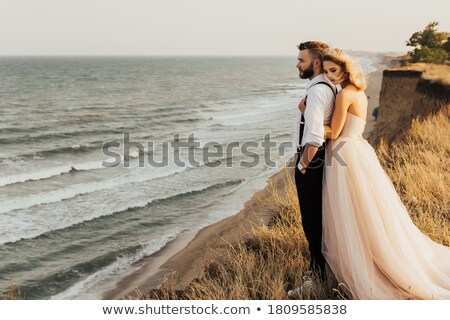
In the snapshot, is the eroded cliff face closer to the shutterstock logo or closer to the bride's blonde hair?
the shutterstock logo

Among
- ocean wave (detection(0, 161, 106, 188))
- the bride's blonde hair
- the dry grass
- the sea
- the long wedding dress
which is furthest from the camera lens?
ocean wave (detection(0, 161, 106, 188))

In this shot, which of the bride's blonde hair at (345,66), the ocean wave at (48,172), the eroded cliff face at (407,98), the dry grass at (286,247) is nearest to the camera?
the bride's blonde hair at (345,66)

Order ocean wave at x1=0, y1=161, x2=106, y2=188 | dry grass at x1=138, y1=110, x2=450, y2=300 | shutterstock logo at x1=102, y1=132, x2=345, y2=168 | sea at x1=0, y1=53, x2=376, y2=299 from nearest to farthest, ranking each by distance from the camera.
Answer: dry grass at x1=138, y1=110, x2=450, y2=300
sea at x1=0, y1=53, x2=376, y2=299
ocean wave at x1=0, y1=161, x2=106, y2=188
shutterstock logo at x1=102, y1=132, x2=345, y2=168

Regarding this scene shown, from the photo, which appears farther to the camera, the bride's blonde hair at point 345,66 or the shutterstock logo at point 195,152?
the shutterstock logo at point 195,152

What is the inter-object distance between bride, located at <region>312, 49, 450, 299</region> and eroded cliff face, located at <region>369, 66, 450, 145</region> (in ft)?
30.9

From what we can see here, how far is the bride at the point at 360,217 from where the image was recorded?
385 centimetres

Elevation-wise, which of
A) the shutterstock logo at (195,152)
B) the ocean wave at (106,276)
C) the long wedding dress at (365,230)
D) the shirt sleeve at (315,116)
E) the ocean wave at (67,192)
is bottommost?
the ocean wave at (106,276)

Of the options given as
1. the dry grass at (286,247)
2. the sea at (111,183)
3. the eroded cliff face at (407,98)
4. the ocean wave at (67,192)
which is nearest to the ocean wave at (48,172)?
the sea at (111,183)

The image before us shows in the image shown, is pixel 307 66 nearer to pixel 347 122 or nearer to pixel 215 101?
pixel 347 122

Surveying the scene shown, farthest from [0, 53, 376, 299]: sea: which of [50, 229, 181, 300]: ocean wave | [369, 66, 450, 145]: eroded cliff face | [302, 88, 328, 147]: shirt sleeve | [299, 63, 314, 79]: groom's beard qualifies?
[369, 66, 450, 145]: eroded cliff face

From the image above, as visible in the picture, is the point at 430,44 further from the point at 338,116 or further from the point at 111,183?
the point at 338,116

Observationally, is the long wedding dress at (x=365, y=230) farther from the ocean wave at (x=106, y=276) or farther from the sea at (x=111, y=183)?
the ocean wave at (x=106, y=276)

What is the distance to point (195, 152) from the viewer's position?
2138 centimetres

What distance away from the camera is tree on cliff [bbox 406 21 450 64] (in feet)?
118
